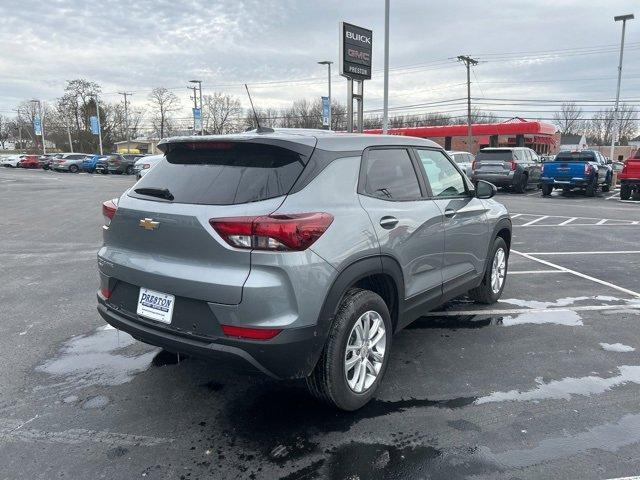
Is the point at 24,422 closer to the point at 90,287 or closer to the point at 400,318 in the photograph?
the point at 400,318

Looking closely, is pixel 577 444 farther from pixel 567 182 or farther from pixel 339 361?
pixel 567 182

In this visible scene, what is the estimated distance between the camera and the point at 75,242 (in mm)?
9195

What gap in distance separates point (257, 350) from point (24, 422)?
1.61 m

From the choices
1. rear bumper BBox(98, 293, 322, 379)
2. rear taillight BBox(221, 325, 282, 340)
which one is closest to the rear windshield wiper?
rear bumper BBox(98, 293, 322, 379)

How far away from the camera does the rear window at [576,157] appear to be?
21.0 metres

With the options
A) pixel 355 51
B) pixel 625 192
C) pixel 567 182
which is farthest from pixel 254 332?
pixel 567 182

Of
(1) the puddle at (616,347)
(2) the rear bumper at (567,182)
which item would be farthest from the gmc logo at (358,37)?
(1) the puddle at (616,347)

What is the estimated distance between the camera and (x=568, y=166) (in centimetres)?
2042

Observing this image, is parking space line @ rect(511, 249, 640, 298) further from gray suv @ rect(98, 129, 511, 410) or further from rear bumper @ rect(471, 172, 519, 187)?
rear bumper @ rect(471, 172, 519, 187)

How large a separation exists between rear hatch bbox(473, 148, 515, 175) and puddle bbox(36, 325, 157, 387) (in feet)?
60.9

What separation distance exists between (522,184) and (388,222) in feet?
65.0

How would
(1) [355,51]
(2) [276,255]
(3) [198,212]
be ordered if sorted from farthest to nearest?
(1) [355,51] < (3) [198,212] < (2) [276,255]

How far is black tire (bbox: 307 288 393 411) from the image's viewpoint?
3055mm

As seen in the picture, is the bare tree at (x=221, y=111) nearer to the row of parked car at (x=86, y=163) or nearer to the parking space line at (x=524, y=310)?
the row of parked car at (x=86, y=163)
